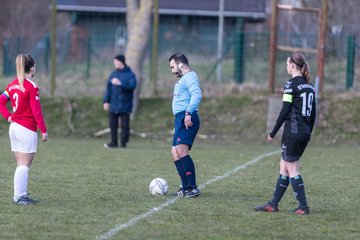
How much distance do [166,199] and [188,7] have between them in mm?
24548

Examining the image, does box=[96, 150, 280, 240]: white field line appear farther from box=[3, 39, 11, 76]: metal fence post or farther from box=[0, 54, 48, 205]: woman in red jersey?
box=[3, 39, 11, 76]: metal fence post

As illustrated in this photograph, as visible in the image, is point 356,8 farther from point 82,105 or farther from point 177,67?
point 177,67

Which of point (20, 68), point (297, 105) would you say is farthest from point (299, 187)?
point (20, 68)

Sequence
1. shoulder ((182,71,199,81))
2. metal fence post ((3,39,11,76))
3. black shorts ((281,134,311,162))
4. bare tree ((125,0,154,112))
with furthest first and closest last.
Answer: metal fence post ((3,39,11,76)), bare tree ((125,0,154,112)), shoulder ((182,71,199,81)), black shorts ((281,134,311,162))

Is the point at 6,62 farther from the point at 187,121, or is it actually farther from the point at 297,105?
the point at 297,105

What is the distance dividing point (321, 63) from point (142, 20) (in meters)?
4.51

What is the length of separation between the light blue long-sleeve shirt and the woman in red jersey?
5.81ft

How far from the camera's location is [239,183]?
1156 cm

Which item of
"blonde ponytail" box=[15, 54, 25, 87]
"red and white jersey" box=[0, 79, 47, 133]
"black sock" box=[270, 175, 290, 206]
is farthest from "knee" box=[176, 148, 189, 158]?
"blonde ponytail" box=[15, 54, 25, 87]

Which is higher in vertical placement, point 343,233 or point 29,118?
point 29,118

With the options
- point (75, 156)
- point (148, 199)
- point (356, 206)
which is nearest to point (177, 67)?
point (148, 199)

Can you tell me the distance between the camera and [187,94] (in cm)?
1015

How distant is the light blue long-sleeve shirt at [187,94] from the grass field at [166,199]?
1.09m

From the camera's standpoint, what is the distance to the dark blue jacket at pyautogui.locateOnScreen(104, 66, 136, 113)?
16453mm
